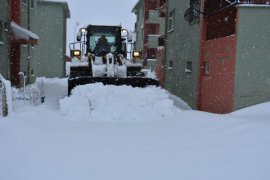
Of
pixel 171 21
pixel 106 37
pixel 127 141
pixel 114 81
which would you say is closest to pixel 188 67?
pixel 106 37

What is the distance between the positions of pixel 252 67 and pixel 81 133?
684cm

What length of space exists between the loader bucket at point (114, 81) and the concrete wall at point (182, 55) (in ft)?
18.3

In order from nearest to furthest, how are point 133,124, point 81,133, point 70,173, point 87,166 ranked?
point 70,173 → point 87,166 → point 81,133 → point 133,124

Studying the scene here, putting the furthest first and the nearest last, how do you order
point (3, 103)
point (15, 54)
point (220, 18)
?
1. point (15, 54)
2. point (220, 18)
3. point (3, 103)

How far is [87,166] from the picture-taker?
5062mm

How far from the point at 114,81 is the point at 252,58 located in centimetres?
481

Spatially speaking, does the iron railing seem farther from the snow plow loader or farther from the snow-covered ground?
the snow plow loader

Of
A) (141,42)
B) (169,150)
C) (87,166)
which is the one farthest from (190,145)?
(141,42)

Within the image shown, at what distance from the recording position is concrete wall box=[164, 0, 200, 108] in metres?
16.7

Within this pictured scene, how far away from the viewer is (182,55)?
19.3 m

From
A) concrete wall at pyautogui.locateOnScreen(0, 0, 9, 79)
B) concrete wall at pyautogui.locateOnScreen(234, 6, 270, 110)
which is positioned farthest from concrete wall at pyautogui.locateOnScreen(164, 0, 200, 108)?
concrete wall at pyautogui.locateOnScreen(0, 0, 9, 79)

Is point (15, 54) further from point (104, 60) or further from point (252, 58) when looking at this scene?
point (252, 58)

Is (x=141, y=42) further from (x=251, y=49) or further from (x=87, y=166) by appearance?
(x=87, y=166)

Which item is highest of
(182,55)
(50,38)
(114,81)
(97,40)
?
(50,38)
